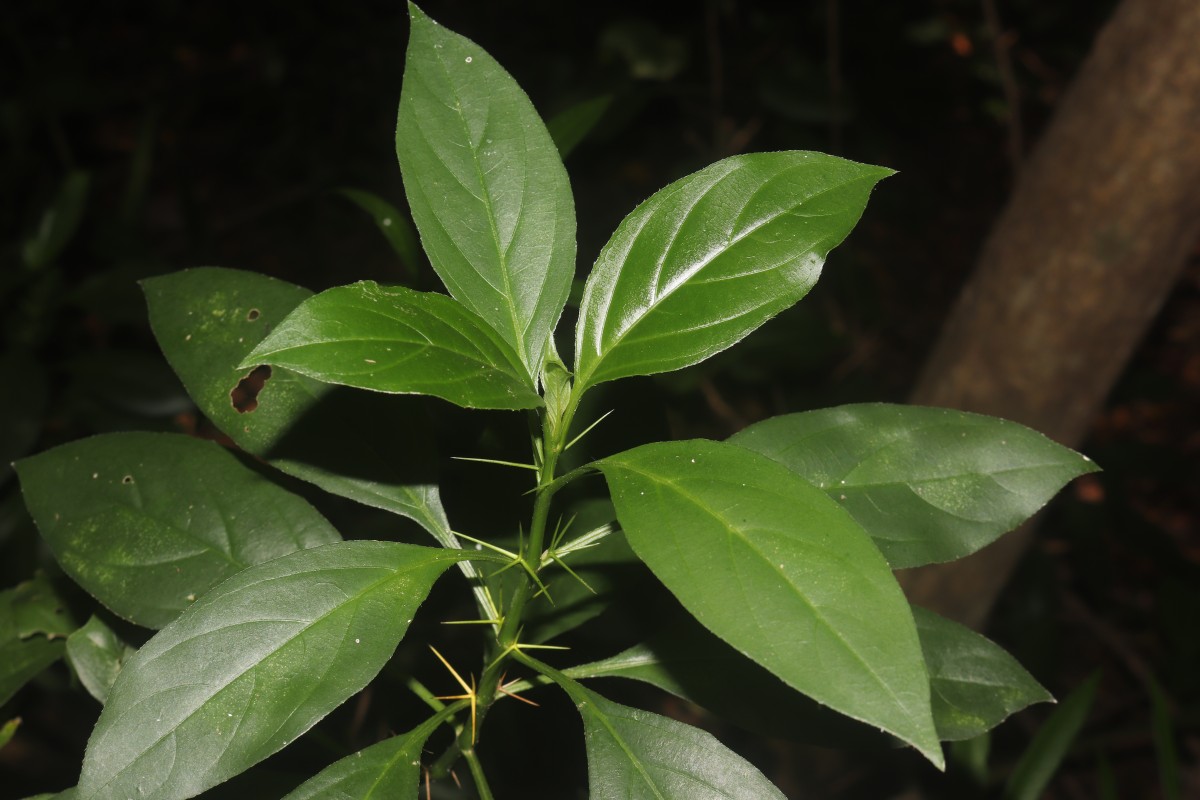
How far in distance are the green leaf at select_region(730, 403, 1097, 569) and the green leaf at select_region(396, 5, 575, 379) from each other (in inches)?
8.9

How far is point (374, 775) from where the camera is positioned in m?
0.70

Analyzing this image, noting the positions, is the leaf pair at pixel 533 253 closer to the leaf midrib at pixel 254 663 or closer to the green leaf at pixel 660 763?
the leaf midrib at pixel 254 663

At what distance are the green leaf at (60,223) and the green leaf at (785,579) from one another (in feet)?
6.28

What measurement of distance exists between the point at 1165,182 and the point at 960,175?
2.71 metres

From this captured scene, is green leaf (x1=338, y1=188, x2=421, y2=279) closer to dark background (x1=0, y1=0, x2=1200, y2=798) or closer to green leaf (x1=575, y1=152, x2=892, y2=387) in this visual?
green leaf (x1=575, y1=152, x2=892, y2=387)

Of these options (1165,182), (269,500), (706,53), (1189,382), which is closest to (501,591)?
(269,500)

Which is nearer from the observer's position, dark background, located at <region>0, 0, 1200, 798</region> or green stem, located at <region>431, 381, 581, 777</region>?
green stem, located at <region>431, 381, 581, 777</region>

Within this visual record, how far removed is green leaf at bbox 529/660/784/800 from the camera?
2.33 ft

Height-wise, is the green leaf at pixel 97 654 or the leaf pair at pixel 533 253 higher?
the leaf pair at pixel 533 253

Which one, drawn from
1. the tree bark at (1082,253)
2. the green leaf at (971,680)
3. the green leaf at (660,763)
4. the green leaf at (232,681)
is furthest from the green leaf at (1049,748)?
the green leaf at (232,681)

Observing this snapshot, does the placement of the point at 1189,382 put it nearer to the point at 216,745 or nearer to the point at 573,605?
the point at 573,605

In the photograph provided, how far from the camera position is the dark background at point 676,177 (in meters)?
2.22

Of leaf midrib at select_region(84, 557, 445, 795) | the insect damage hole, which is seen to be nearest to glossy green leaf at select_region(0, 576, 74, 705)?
the insect damage hole

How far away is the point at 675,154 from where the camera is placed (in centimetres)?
388
